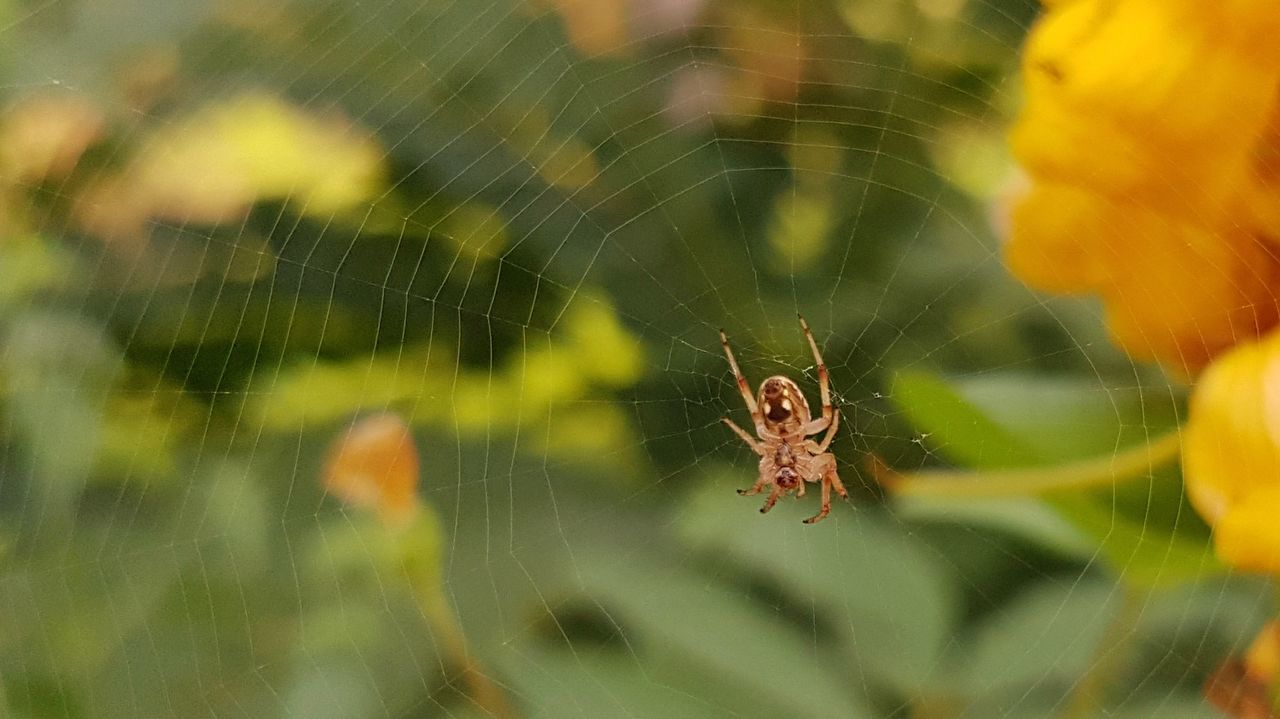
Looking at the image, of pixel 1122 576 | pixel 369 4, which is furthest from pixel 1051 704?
pixel 369 4

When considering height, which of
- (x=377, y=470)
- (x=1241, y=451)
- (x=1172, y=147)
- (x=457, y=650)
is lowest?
(x=457, y=650)

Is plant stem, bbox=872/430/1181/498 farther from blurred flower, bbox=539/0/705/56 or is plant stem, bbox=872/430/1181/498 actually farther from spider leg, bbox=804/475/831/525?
blurred flower, bbox=539/0/705/56

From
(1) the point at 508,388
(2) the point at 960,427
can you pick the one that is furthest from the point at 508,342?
(2) the point at 960,427

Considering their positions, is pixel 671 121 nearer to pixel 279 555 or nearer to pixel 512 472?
pixel 512 472

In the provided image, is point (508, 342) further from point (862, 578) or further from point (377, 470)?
point (862, 578)

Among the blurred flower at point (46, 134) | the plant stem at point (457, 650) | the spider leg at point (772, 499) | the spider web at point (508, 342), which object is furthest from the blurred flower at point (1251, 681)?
the blurred flower at point (46, 134)
